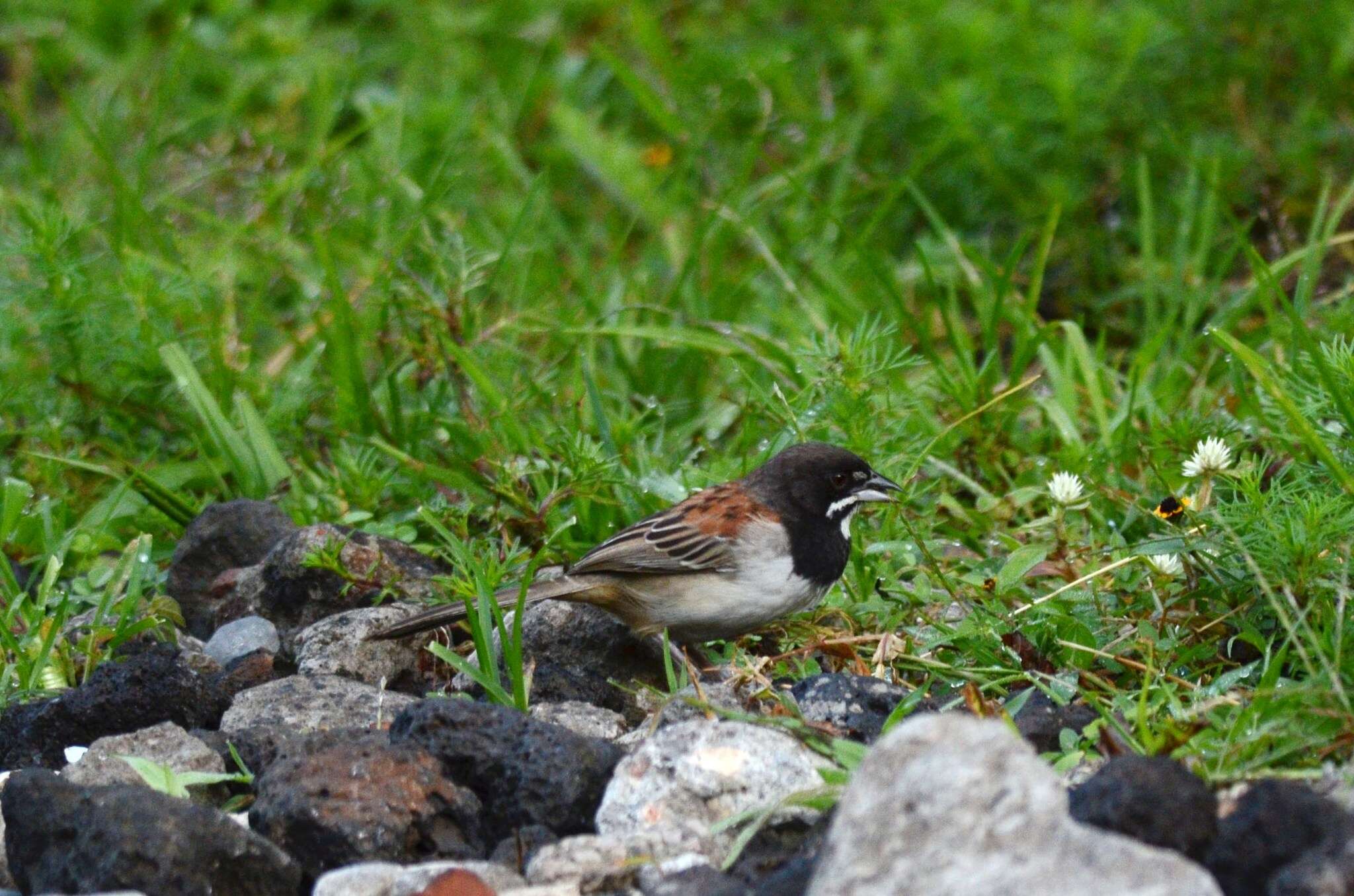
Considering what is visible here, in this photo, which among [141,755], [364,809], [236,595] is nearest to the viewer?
[364,809]

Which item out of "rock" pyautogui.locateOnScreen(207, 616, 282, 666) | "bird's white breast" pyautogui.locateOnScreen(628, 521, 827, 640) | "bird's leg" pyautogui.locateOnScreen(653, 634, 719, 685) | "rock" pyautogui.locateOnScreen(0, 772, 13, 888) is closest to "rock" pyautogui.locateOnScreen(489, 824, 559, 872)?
"rock" pyautogui.locateOnScreen(0, 772, 13, 888)

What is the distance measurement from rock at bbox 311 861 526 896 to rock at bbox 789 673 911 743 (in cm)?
89

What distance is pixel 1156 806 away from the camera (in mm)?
2885

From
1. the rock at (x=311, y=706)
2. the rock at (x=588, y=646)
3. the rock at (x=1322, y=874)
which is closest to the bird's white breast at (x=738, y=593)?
the rock at (x=588, y=646)

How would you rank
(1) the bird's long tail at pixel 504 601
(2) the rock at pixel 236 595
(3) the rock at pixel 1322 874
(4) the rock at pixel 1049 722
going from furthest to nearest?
(2) the rock at pixel 236 595 < (1) the bird's long tail at pixel 504 601 < (4) the rock at pixel 1049 722 < (3) the rock at pixel 1322 874

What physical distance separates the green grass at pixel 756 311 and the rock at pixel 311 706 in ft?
1.43

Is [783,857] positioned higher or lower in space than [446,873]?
lower

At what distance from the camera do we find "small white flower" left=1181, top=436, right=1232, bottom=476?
14.4 feet

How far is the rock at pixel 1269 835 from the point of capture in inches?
110

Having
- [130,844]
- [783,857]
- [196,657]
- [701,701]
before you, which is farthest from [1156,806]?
[196,657]

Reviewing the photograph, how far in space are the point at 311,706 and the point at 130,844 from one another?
3.69 feet

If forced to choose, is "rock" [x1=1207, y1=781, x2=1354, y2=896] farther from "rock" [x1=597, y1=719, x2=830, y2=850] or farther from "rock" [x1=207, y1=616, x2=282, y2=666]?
"rock" [x1=207, y1=616, x2=282, y2=666]

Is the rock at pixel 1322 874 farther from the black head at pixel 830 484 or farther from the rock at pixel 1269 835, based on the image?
the black head at pixel 830 484

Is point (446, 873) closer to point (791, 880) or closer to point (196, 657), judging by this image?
point (791, 880)
